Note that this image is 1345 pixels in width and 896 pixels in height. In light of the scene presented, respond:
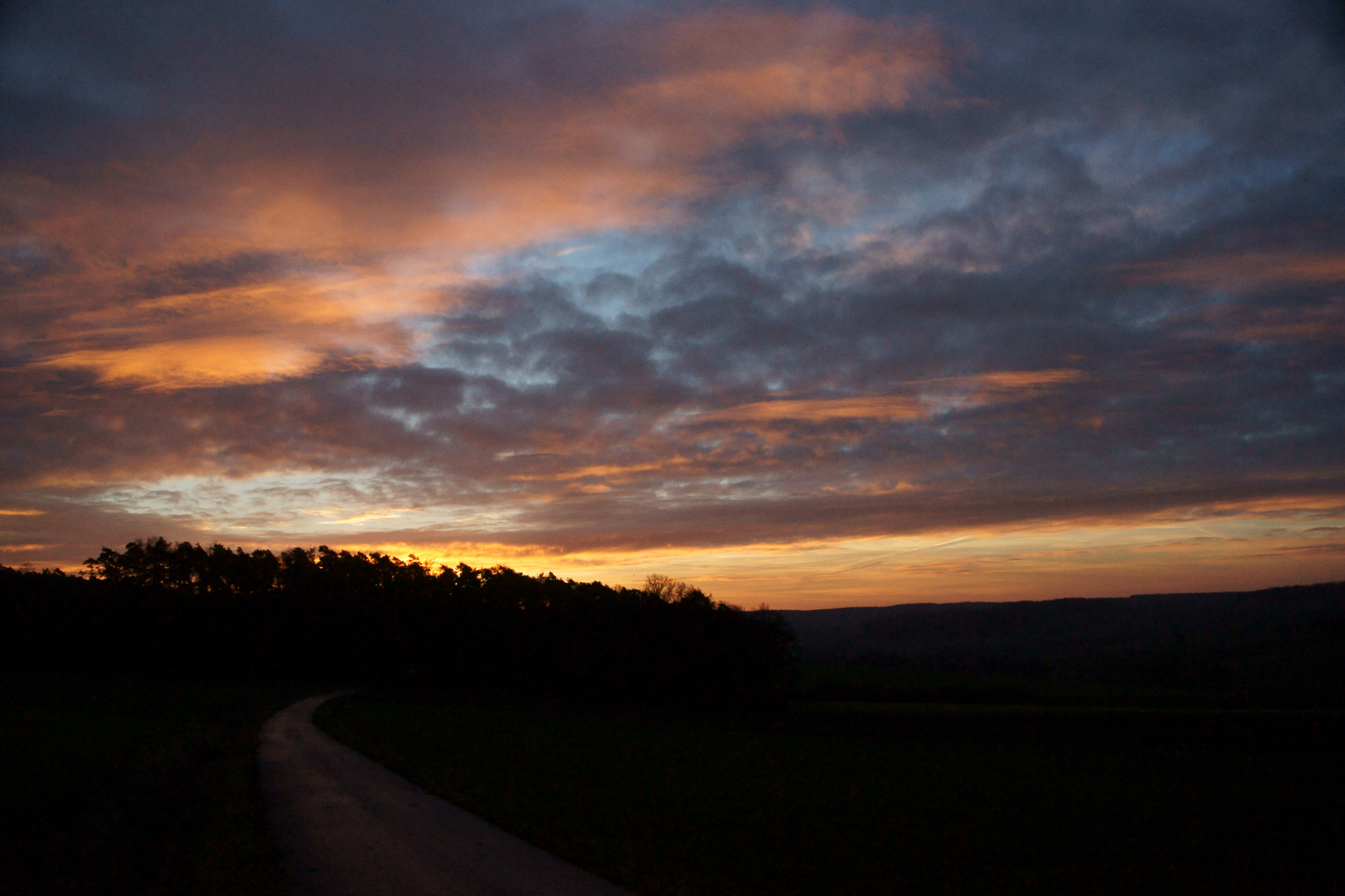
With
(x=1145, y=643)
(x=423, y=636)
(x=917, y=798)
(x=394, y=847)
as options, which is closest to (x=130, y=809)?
(x=394, y=847)

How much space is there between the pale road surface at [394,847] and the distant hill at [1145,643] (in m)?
53.8

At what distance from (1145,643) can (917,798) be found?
137859 mm

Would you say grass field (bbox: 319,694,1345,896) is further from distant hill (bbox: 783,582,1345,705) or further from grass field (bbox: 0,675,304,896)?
distant hill (bbox: 783,582,1345,705)

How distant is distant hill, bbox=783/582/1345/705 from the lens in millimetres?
82438

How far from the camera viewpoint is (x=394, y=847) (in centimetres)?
1222

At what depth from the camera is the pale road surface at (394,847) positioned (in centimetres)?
1031

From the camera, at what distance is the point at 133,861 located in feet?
39.1

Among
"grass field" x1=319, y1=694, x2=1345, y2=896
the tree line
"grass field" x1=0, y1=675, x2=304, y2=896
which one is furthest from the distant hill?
"grass field" x1=0, y1=675, x2=304, y2=896

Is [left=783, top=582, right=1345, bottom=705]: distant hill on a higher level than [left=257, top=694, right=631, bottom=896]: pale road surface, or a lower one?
lower

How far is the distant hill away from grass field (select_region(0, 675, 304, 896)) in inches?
1958

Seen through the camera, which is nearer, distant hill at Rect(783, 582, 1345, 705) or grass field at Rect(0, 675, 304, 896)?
grass field at Rect(0, 675, 304, 896)

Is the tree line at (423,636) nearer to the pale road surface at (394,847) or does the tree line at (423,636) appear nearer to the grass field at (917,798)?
the grass field at (917,798)

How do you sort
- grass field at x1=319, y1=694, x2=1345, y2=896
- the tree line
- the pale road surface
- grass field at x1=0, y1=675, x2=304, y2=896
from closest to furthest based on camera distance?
the pale road surface, grass field at x1=0, y1=675, x2=304, y2=896, grass field at x1=319, y1=694, x2=1345, y2=896, the tree line

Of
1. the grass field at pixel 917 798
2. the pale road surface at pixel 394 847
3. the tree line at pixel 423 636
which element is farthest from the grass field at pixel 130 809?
the tree line at pixel 423 636
